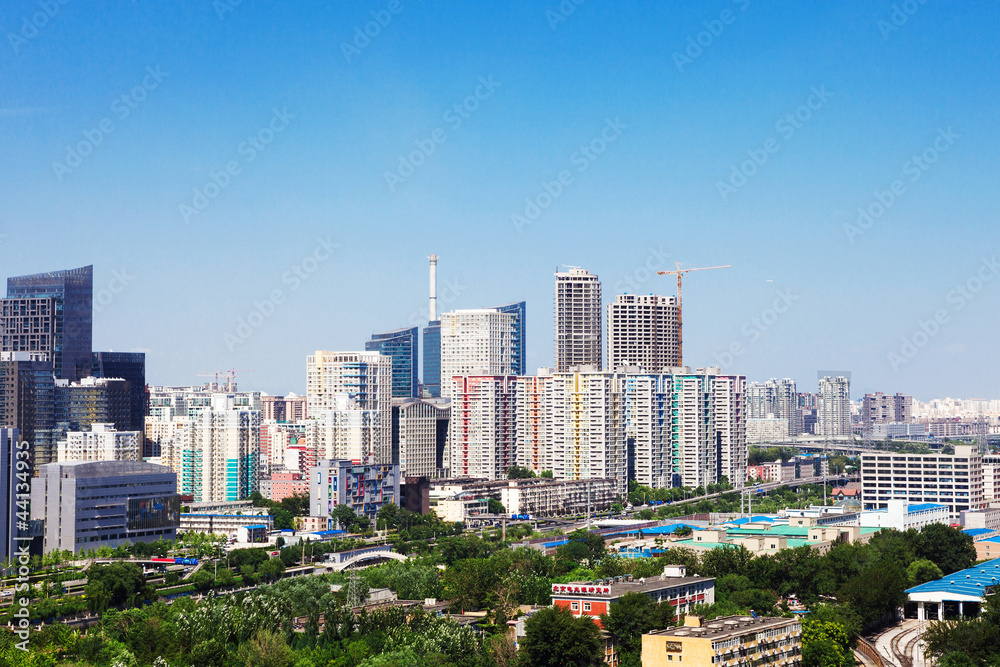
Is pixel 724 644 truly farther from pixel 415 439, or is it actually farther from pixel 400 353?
pixel 400 353

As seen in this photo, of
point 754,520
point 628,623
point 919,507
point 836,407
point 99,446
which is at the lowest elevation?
point 628,623

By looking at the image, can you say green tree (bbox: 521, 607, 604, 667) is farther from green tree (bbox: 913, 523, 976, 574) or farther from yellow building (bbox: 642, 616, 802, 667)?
green tree (bbox: 913, 523, 976, 574)

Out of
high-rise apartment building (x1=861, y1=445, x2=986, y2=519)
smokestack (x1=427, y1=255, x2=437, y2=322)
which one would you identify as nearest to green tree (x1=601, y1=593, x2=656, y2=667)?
high-rise apartment building (x1=861, y1=445, x2=986, y2=519)

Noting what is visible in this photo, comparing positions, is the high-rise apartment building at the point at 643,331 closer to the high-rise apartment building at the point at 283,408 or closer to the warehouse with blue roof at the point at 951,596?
the high-rise apartment building at the point at 283,408

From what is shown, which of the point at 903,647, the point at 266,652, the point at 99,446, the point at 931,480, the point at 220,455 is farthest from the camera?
the point at 220,455

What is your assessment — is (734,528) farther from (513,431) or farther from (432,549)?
(513,431)

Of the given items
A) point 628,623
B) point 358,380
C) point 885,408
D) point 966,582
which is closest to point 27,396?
point 358,380

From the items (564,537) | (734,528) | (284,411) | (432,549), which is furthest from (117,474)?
(284,411)
